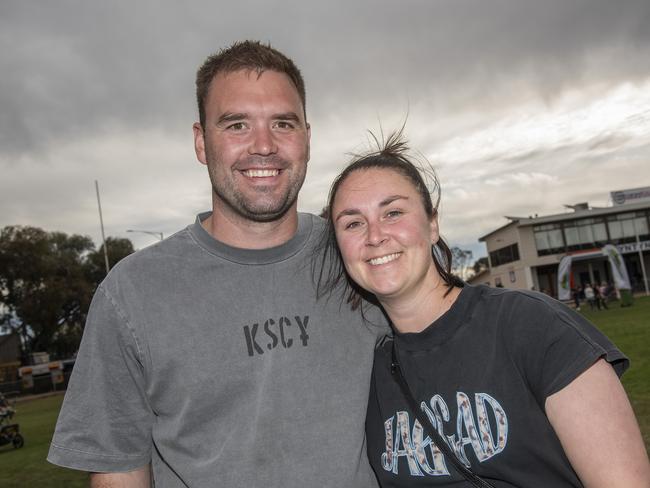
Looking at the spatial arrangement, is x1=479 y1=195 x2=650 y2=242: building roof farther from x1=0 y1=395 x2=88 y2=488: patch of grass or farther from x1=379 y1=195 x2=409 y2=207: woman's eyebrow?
x1=379 y1=195 x2=409 y2=207: woman's eyebrow

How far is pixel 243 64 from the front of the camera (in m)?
3.17

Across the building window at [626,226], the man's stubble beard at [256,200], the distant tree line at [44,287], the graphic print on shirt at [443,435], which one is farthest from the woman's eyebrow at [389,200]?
the building window at [626,226]

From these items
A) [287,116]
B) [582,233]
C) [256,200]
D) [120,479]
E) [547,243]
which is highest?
[582,233]

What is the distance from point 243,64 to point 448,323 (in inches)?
69.4

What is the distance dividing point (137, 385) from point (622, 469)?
2.08 metres

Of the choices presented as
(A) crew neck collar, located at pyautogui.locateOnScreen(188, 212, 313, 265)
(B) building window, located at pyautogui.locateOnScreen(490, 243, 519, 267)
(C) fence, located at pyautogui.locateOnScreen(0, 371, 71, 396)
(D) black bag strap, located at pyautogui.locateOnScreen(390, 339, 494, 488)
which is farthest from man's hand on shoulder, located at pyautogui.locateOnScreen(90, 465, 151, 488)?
(B) building window, located at pyautogui.locateOnScreen(490, 243, 519, 267)

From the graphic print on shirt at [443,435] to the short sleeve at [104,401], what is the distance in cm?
122

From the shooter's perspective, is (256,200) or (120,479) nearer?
(120,479)

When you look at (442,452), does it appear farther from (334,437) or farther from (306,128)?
(306,128)

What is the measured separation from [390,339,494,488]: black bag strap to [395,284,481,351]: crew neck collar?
15cm

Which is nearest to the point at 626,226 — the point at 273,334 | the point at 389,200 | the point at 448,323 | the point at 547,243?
the point at 547,243

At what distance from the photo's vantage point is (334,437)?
2791 mm

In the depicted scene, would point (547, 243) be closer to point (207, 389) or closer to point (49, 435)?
point (49, 435)

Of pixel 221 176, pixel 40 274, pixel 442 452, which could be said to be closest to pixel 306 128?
pixel 221 176
